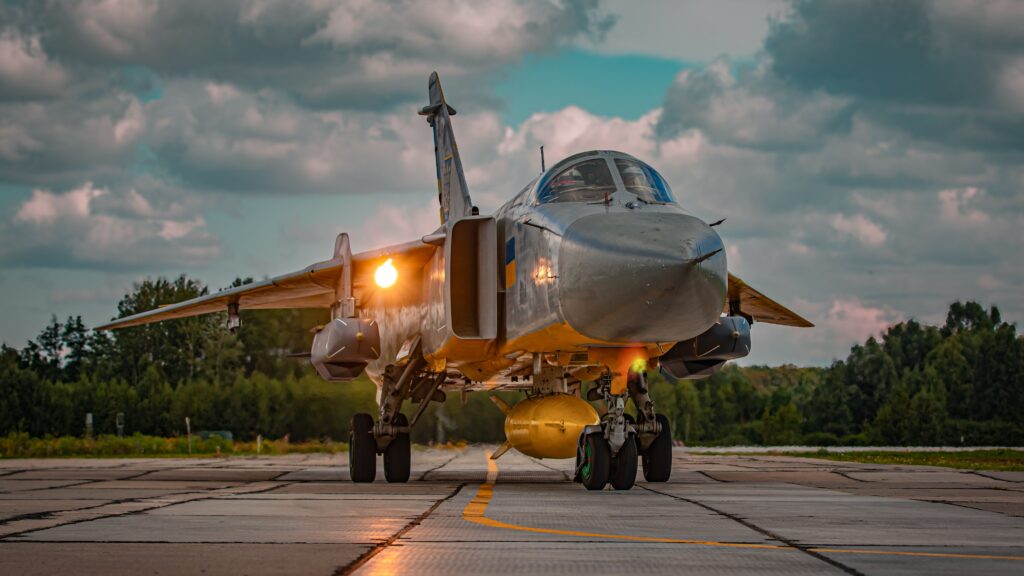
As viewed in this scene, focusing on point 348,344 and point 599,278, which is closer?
point 599,278

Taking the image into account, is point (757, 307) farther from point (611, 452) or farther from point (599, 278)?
point (599, 278)

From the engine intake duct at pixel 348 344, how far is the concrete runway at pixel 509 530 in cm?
263

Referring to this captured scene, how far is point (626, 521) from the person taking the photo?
25.5 ft

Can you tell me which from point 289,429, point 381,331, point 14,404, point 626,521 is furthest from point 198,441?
point 626,521

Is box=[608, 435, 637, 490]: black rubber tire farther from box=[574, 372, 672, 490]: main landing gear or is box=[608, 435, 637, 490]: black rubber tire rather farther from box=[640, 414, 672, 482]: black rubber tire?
box=[640, 414, 672, 482]: black rubber tire

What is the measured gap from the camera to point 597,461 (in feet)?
37.3

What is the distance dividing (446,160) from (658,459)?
821 cm

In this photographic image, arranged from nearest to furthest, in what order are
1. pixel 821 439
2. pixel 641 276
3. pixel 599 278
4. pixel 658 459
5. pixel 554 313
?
pixel 641 276 → pixel 599 278 → pixel 554 313 → pixel 658 459 → pixel 821 439

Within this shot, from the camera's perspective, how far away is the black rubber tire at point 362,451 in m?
15.0

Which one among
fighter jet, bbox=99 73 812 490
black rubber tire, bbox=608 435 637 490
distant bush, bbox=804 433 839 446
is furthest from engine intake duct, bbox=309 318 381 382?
distant bush, bbox=804 433 839 446

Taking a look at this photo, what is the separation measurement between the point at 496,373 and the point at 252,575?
9.51 m

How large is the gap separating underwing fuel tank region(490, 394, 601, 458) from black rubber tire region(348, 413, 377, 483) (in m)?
2.87

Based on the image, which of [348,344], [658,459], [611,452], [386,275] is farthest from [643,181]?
[348,344]

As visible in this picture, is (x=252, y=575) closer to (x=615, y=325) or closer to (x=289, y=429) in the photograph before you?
(x=615, y=325)
